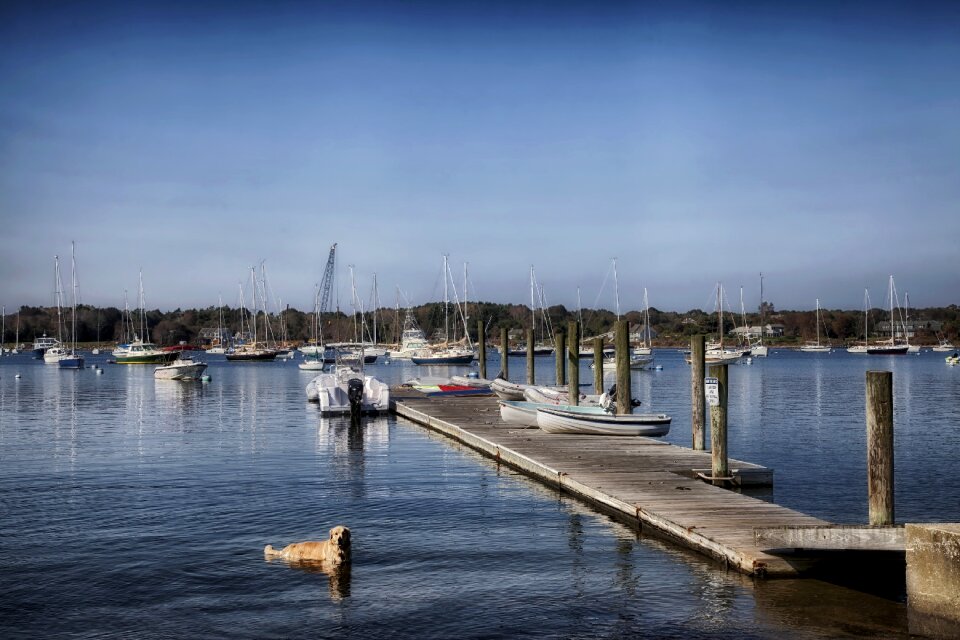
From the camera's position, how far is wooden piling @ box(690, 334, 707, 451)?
2347cm

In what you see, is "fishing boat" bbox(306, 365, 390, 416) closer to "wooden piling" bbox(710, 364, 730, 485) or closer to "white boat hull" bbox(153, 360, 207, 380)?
"wooden piling" bbox(710, 364, 730, 485)

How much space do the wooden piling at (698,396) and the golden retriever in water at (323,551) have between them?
1184 centimetres

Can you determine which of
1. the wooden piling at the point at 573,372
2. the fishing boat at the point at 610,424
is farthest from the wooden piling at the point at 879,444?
the wooden piling at the point at 573,372

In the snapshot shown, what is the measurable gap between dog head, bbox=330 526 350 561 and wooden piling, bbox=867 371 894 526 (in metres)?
7.62

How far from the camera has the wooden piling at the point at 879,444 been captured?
1267 cm

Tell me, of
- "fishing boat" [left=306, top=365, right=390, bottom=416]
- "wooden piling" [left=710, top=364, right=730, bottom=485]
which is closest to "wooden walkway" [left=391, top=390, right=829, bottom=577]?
"wooden piling" [left=710, top=364, right=730, bottom=485]

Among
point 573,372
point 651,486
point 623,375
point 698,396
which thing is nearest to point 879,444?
point 651,486

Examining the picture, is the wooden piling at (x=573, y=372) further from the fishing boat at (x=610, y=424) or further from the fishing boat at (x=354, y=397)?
the fishing boat at (x=354, y=397)

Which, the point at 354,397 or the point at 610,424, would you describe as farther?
the point at 354,397

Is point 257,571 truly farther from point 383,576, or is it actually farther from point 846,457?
point 846,457

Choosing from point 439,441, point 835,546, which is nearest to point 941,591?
point 835,546

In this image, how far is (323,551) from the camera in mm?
14062

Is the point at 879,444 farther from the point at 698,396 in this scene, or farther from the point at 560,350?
the point at 560,350

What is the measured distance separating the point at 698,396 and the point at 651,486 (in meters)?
6.90
